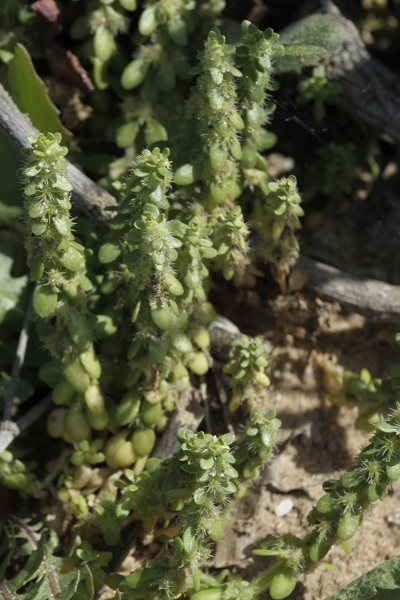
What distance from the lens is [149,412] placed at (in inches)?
121

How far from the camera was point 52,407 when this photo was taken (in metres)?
3.39

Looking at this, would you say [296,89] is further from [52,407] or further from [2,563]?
[2,563]

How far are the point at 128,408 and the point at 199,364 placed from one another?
→ 32cm

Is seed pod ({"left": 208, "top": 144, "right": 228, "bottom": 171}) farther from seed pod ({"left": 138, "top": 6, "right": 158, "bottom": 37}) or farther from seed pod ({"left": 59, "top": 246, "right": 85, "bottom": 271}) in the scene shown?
seed pod ({"left": 138, "top": 6, "right": 158, "bottom": 37})

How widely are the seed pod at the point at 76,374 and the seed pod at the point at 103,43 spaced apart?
144cm

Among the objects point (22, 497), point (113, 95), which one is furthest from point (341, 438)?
point (113, 95)

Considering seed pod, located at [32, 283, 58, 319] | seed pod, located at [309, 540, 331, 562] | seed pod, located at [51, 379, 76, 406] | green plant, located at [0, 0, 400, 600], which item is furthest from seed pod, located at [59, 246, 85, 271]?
seed pod, located at [309, 540, 331, 562]

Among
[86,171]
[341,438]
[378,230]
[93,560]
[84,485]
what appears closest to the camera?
[93,560]

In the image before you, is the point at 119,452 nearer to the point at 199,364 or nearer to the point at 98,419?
the point at 98,419

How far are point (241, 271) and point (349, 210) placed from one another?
1.07 metres

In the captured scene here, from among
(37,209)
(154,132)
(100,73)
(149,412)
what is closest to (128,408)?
(149,412)

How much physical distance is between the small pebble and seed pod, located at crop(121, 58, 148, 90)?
1.83 m

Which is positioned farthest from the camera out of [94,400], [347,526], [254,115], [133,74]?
[133,74]

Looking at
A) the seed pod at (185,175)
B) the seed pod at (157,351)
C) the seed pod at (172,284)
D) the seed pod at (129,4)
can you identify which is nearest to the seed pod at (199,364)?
the seed pod at (157,351)
